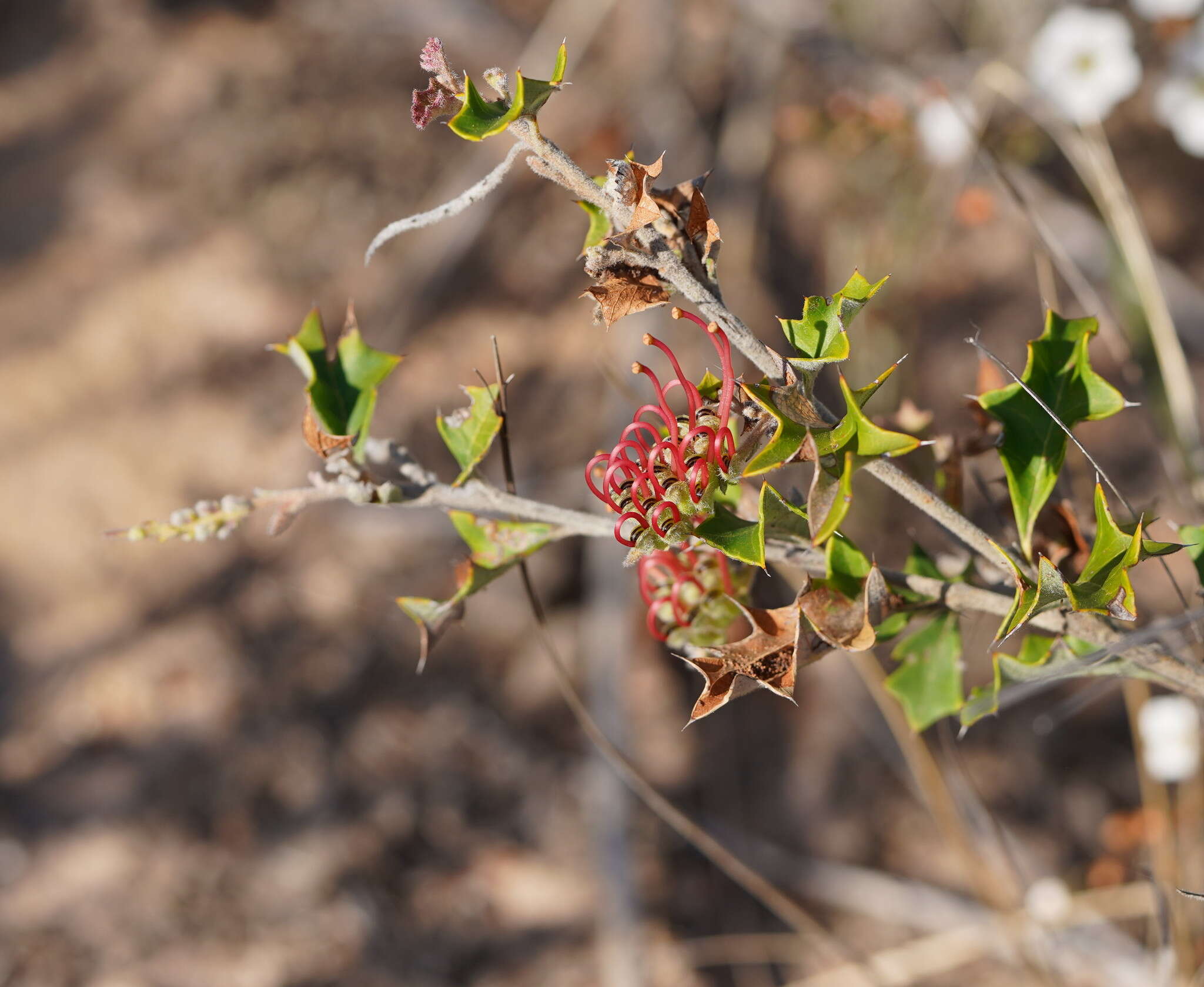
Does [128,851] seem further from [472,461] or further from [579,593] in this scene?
[472,461]

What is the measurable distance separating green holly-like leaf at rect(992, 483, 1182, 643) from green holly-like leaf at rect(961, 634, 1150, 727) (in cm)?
6

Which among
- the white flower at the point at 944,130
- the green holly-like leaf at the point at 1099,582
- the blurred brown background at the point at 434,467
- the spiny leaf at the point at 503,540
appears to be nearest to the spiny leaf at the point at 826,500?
the green holly-like leaf at the point at 1099,582

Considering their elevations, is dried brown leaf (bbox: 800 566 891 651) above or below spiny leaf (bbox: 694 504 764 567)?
below

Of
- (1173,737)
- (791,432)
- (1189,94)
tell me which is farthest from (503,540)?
(1189,94)

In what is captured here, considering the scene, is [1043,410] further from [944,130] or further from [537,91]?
[944,130]

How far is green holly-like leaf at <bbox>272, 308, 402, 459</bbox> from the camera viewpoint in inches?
25.0

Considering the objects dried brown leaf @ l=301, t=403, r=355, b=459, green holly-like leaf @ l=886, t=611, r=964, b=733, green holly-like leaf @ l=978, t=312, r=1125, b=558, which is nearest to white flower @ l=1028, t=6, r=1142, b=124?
green holly-like leaf @ l=978, t=312, r=1125, b=558

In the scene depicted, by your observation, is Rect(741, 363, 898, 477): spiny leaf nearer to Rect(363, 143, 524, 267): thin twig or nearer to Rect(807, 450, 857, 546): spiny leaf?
Rect(807, 450, 857, 546): spiny leaf

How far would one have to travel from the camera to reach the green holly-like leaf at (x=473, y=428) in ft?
2.01

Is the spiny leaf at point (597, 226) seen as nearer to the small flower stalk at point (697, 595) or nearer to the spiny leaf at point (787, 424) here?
the spiny leaf at point (787, 424)

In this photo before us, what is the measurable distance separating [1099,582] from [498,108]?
46 cm

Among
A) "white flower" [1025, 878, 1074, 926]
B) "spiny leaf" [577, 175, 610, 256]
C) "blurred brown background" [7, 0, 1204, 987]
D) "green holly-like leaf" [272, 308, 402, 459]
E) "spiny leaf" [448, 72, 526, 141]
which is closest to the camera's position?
"spiny leaf" [448, 72, 526, 141]

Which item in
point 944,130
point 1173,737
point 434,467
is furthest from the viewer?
point 434,467

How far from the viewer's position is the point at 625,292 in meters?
0.50
